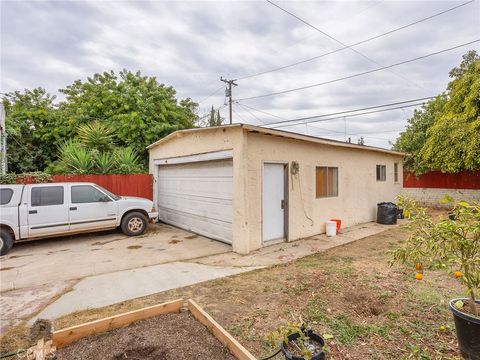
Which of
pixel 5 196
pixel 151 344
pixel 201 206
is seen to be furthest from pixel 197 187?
pixel 151 344

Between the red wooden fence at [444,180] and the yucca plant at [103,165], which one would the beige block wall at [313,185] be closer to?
the red wooden fence at [444,180]

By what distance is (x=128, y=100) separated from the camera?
1361cm

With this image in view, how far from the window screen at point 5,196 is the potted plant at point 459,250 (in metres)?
8.47

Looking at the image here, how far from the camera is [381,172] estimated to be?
11727 millimetres

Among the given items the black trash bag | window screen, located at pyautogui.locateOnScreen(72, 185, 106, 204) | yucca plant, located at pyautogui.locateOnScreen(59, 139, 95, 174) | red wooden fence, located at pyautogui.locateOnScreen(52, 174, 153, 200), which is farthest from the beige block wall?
yucca plant, located at pyautogui.locateOnScreen(59, 139, 95, 174)

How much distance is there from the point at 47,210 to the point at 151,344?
6.17 m

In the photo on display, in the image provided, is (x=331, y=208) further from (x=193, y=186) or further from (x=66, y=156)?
(x=66, y=156)

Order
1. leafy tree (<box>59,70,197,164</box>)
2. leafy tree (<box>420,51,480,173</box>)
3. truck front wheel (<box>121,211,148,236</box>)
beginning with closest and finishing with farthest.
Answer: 1. truck front wheel (<box>121,211,148,236</box>)
2. leafy tree (<box>420,51,480,173</box>)
3. leafy tree (<box>59,70,197,164</box>)

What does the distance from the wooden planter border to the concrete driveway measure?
8.60 ft

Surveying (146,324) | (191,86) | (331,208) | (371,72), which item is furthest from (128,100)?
(146,324)

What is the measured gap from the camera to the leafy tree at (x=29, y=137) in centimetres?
1256

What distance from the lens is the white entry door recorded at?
6879 mm

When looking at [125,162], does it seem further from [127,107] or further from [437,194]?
[437,194]

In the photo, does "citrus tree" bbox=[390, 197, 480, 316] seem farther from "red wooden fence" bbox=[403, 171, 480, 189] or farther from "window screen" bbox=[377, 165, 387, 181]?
"red wooden fence" bbox=[403, 171, 480, 189]
